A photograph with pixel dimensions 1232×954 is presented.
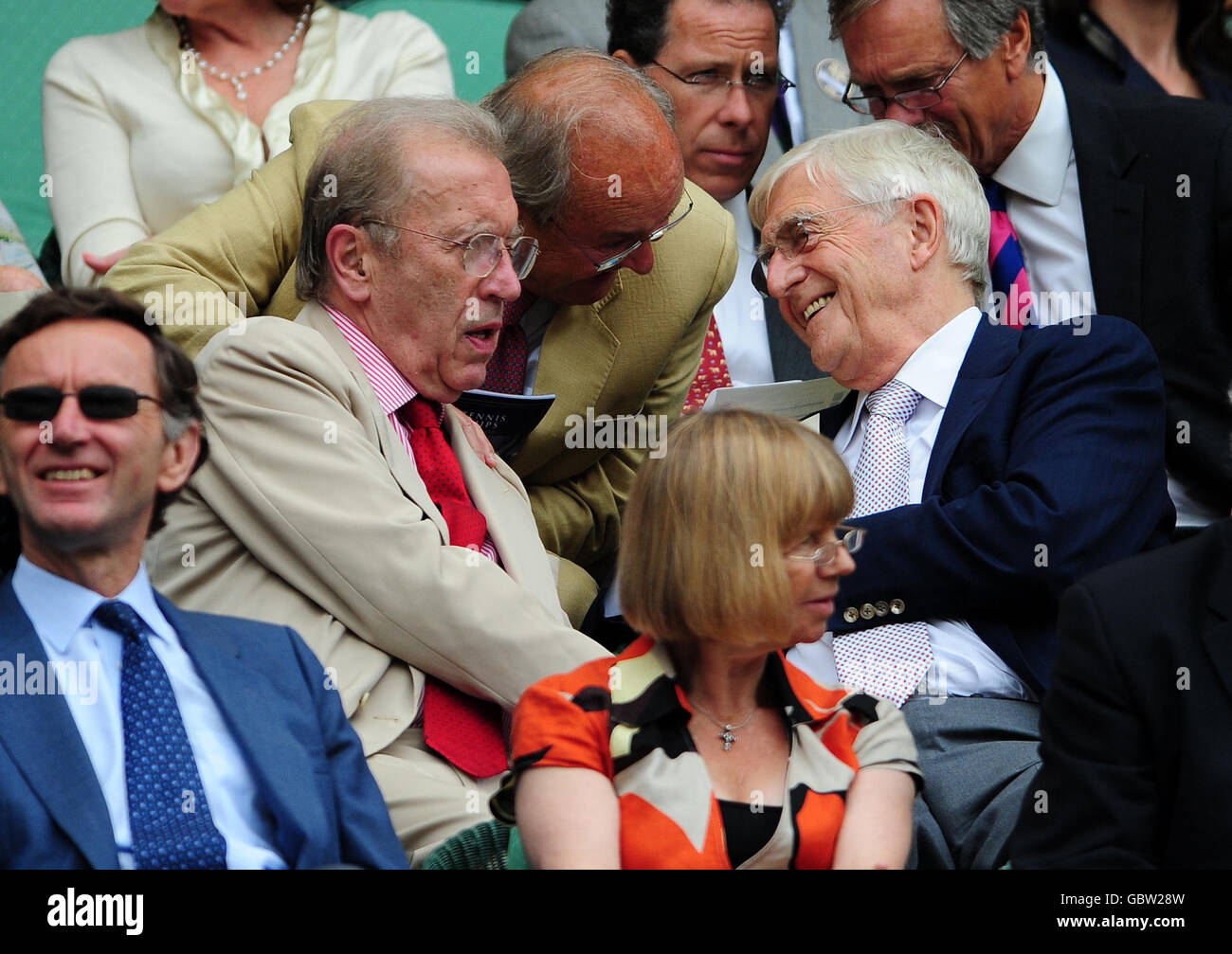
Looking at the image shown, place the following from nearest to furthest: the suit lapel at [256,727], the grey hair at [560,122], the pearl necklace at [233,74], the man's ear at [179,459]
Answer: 1. the suit lapel at [256,727]
2. the man's ear at [179,459]
3. the grey hair at [560,122]
4. the pearl necklace at [233,74]

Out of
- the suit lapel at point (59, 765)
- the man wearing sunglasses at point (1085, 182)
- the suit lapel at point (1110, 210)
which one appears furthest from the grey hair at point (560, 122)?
the suit lapel at point (59, 765)

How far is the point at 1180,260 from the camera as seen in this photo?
153 inches

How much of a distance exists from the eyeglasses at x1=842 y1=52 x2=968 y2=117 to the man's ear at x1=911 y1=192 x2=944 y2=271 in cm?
63

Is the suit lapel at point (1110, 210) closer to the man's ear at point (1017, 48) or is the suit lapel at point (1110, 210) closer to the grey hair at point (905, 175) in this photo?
the man's ear at point (1017, 48)

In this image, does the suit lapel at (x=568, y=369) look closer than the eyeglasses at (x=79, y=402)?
No

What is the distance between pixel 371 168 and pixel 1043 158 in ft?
5.50

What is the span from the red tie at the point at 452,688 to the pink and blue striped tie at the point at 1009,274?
1.39 m

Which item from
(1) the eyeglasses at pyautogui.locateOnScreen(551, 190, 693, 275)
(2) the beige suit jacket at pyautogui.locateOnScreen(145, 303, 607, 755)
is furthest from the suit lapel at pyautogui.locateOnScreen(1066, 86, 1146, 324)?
(2) the beige suit jacket at pyautogui.locateOnScreen(145, 303, 607, 755)

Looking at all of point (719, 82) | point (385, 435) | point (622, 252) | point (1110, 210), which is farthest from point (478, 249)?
point (1110, 210)

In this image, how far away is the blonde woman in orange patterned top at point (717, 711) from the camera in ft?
7.42

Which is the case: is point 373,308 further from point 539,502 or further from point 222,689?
point 222,689

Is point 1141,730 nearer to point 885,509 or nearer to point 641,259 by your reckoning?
point 885,509

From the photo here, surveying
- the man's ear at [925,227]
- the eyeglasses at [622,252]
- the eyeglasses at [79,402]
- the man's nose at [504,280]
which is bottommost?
the eyeglasses at [622,252]
